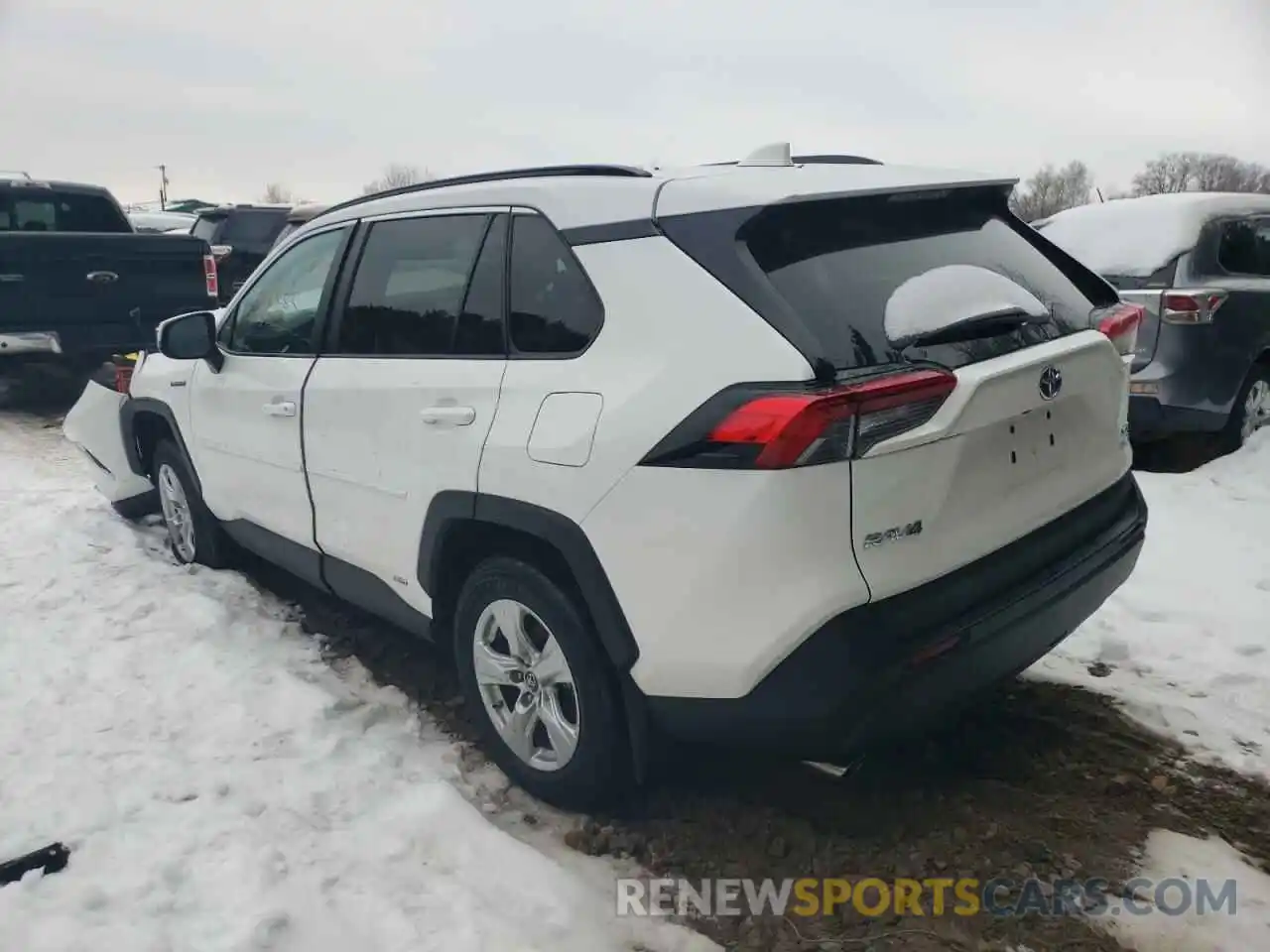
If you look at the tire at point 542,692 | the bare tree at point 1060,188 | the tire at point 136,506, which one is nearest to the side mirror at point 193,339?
the tire at point 136,506

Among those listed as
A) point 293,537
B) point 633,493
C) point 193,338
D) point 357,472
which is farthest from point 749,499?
point 193,338

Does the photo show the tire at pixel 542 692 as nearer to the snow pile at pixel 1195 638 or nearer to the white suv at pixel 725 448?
the white suv at pixel 725 448

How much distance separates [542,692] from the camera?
9.27 ft

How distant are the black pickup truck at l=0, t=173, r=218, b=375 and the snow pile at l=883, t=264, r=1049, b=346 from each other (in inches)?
271

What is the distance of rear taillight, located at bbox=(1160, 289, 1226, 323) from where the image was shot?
5.73 m

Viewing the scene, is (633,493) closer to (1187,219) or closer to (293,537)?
(293,537)

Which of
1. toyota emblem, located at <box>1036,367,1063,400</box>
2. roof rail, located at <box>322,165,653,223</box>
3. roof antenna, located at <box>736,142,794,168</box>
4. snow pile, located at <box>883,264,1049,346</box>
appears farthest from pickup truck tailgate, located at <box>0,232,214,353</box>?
toyota emblem, located at <box>1036,367,1063,400</box>

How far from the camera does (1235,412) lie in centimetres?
600

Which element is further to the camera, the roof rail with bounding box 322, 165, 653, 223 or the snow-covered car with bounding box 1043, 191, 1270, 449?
the snow-covered car with bounding box 1043, 191, 1270, 449

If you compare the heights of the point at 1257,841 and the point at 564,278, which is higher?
the point at 564,278

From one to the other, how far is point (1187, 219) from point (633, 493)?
5.46m

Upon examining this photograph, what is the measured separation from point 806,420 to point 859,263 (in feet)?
1.88

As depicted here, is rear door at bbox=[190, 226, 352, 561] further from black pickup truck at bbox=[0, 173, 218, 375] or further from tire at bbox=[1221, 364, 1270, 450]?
tire at bbox=[1221, 364, 1270, 450]

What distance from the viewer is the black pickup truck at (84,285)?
24.3ft
